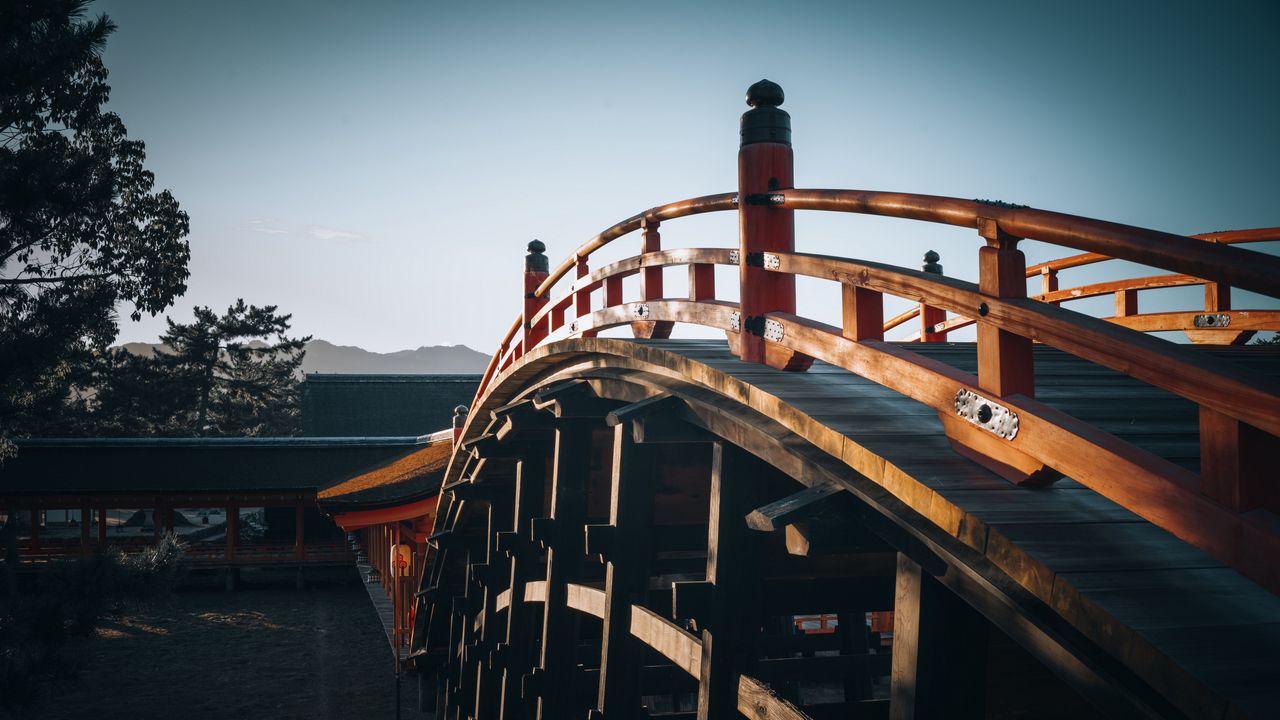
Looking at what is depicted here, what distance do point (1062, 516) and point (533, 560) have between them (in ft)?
18.7

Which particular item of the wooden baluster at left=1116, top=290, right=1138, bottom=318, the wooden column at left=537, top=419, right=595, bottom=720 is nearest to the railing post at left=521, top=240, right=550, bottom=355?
the wooden column at left=537, top=419, right=595, bottom=720

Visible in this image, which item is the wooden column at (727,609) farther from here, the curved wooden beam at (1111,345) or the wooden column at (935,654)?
the curved wooden beam at (1111,345)

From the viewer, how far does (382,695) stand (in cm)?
1476

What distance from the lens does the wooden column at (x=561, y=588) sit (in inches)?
234

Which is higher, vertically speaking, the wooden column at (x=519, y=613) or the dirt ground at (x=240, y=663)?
the wooden column at (x=519, y=613)

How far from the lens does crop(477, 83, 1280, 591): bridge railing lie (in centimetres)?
153

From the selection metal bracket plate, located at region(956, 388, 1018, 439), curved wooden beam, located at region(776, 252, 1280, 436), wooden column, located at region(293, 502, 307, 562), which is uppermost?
curved wooden beam, located at region(776, 252, 1280, 436)

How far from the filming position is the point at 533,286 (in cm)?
768

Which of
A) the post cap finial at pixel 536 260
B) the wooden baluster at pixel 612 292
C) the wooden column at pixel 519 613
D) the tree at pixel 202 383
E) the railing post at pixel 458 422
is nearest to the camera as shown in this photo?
the wooden baluster at pixel 612 292

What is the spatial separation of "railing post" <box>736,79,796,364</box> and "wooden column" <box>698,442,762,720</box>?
822mm

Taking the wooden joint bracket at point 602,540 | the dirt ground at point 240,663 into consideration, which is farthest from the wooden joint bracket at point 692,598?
the dirt ground at point 240,663

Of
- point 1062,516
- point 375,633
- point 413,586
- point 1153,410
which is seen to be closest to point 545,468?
point 1153,410

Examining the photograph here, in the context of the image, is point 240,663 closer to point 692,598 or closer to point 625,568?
point 625,568

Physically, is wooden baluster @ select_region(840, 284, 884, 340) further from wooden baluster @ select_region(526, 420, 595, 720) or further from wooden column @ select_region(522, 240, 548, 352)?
wooden column @ select_region(522, 240, 548, 352)
